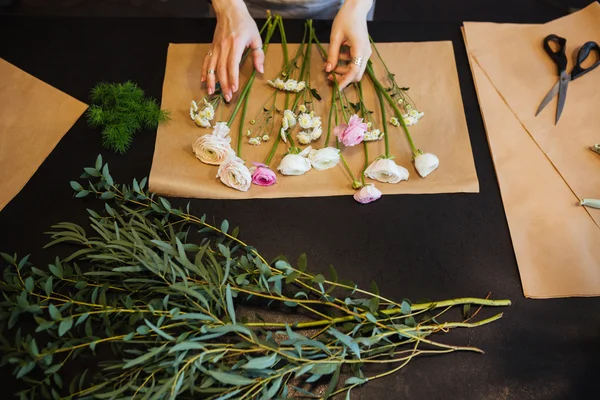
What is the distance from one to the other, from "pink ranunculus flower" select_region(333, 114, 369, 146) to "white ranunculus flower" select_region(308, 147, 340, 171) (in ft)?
0.10

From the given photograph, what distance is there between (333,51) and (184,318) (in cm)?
70

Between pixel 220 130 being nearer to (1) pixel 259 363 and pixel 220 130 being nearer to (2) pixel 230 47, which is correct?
(2) pixel 230 47

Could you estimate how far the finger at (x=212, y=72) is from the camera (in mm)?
1125

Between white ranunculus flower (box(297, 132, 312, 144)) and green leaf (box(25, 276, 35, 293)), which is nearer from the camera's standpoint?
green leaf (box(25, 276, 35, 293))

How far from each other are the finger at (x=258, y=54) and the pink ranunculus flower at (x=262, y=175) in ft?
0.87

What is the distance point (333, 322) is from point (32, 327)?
0.55 m

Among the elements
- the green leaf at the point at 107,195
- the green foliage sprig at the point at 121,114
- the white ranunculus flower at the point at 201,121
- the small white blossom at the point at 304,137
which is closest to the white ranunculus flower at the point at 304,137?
the small white blossom at the point at 304,137

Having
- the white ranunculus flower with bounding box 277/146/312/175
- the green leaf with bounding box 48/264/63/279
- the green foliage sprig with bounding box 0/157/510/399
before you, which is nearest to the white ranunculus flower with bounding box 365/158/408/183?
the white ranunculus flower with bounding box 277/146/312/175

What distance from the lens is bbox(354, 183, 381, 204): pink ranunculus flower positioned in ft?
3.35

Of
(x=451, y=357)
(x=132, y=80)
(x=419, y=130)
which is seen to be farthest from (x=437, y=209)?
(x=132, y=80)

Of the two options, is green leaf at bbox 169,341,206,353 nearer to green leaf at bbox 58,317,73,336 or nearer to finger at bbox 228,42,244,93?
green leaf at bbox 58,317,73,336

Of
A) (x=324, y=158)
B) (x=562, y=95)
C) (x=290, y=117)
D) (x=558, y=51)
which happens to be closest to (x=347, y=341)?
(x=324, y=158)

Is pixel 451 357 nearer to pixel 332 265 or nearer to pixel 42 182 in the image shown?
pixel 332 265

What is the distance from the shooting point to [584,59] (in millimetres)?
1229
